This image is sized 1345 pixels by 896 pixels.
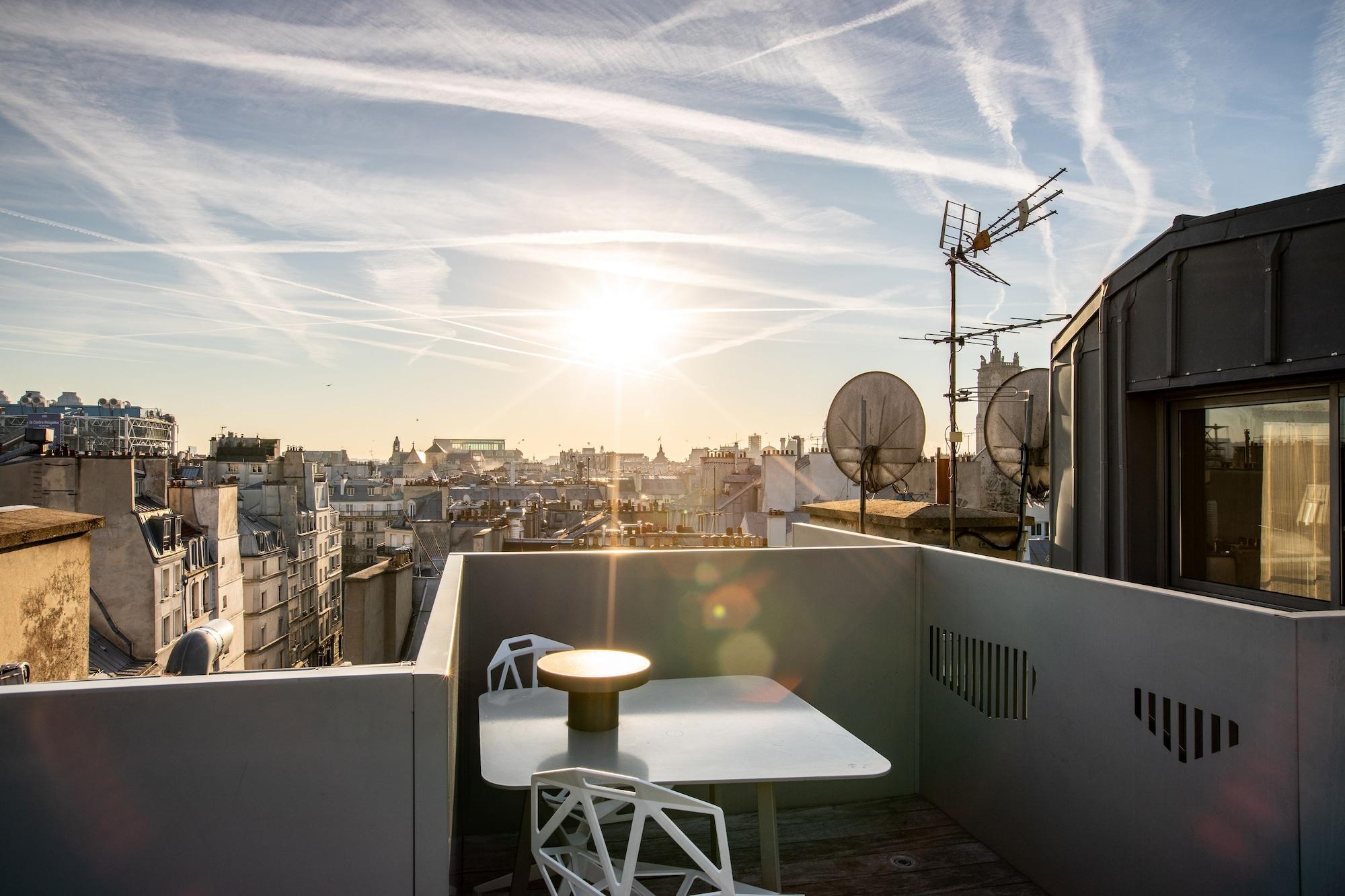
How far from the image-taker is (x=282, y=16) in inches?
258

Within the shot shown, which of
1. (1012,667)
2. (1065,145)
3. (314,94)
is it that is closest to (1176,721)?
(1012,667)

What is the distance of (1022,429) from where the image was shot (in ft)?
25.4

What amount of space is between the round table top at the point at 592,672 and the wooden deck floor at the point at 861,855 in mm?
1124

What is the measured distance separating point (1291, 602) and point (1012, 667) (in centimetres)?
180

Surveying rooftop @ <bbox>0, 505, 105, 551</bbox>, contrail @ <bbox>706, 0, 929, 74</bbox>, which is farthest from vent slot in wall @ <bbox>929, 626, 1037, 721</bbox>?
contrail @ <bbox>706, 0, 929, 74</bbox>

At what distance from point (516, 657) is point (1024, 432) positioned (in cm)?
613

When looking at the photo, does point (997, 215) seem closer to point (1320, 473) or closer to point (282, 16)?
point (1320, 473)

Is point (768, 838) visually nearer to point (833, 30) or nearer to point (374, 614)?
point (833, 30)

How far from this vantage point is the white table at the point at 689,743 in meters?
2.36

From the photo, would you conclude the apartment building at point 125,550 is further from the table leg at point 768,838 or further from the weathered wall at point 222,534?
the table leg at point 768,838

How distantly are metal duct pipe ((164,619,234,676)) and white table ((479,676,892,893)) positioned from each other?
6.12 feet

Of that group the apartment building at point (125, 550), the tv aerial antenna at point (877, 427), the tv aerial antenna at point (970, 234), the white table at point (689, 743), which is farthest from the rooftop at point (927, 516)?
the apartment building at point (125, 550)

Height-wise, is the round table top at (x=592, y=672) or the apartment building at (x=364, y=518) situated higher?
the round table top at (x=592, y=672)

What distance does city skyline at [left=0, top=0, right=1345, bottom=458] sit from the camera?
635cm
